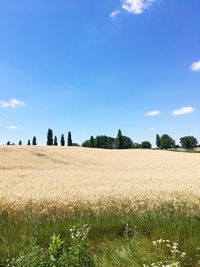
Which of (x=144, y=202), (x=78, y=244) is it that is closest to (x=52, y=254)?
→ (x=78, y=244)

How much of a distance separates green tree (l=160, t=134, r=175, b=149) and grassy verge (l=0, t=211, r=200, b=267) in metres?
146

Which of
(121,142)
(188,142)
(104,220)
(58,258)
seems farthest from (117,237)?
(188,142)

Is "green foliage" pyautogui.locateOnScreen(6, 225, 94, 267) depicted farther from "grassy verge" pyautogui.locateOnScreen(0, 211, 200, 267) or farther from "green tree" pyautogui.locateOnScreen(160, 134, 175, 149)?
"green tree" pyautogui.locateOnScreen(160, 134, 175, 149)

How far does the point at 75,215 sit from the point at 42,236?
2.82 m

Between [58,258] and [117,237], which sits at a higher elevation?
[58,258]

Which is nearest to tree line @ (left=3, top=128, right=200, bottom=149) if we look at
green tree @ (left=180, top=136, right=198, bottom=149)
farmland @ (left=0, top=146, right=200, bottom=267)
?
green tree @ (left=180, top=136, right=198, bottom=149)

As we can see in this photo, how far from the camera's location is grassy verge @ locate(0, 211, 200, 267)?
22.2 feet

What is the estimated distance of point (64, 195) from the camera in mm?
12469

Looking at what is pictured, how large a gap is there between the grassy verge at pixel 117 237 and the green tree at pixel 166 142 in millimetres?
146497

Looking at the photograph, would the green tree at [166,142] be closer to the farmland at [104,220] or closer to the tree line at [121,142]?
the tree line at [121,142]

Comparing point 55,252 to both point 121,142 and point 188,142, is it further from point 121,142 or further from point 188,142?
point 188,142

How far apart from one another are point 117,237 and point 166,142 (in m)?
153

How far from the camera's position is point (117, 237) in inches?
326

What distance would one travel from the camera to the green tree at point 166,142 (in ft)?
512
